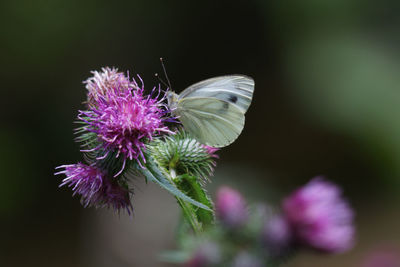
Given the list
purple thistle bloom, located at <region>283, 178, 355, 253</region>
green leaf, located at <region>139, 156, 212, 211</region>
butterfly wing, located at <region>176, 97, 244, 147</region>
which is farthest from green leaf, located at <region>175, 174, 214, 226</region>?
purple thistle bloom, located at <region>283, 178, 355, 253</region>

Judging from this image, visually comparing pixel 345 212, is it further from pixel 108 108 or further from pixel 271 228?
pixel 108 108

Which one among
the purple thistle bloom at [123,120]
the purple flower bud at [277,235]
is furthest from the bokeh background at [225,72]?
the purple thistle bloom at [123,120]

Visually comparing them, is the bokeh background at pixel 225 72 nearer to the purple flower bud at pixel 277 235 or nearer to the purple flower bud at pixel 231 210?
the purple flower bud at pixel 231 210

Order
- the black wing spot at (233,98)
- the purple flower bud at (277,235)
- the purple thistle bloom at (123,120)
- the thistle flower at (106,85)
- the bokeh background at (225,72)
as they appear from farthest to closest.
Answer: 1. the bokeh background at (225,72)
2. the black wing spot at (233,98)
3. the purple flower bud at (277,235)
4. the thistle flower at (106,85)
5. the purple thistle bloom at (123,120)

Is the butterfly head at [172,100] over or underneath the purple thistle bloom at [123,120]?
underneath

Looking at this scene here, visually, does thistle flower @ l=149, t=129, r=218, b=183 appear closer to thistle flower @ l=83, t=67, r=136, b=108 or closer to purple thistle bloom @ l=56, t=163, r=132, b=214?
purple thistle bloom @ l=56, t=163, r=132, b=214

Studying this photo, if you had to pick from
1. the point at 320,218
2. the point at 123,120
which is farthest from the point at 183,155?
the point at 320,218

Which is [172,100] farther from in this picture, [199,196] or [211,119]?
[199,196]
